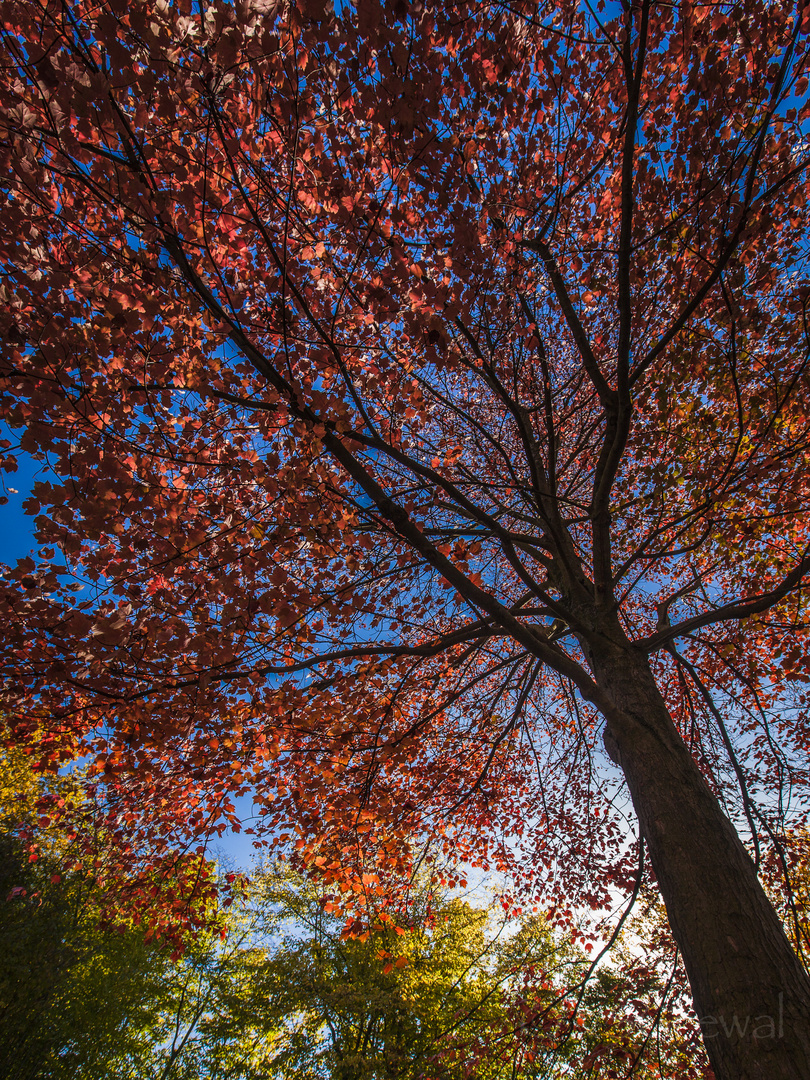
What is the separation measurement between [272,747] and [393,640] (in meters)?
2.04

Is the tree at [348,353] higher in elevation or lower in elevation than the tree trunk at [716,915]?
higher

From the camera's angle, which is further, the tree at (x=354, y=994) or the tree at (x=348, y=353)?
the tree at (x=354, y=994)

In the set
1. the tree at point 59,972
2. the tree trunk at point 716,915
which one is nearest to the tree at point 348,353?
the tree trunk at point 716,915

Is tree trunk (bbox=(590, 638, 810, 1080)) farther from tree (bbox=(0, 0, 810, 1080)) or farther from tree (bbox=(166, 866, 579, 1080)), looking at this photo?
tree (bbox=(166, 866, 579, 1080))

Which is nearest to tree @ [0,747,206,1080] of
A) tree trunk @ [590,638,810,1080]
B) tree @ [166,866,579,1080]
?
tree @ [166,866,579,1080]

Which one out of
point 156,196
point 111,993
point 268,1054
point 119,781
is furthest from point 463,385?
point 111,993

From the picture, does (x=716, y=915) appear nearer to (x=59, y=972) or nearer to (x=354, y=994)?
(x=354, y=994)

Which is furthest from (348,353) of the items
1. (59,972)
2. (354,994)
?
(59,972)

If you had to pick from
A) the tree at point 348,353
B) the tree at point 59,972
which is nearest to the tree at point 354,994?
the tree at point 59,972

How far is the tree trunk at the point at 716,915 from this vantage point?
2.07m

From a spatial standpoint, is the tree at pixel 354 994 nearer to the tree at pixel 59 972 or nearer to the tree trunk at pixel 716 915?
the tree at pixel 59 972

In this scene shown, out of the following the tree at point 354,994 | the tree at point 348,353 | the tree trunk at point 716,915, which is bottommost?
the tree at point 354,994

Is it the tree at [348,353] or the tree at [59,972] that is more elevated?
the tree at [348,353]

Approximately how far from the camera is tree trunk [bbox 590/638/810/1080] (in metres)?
2.07
